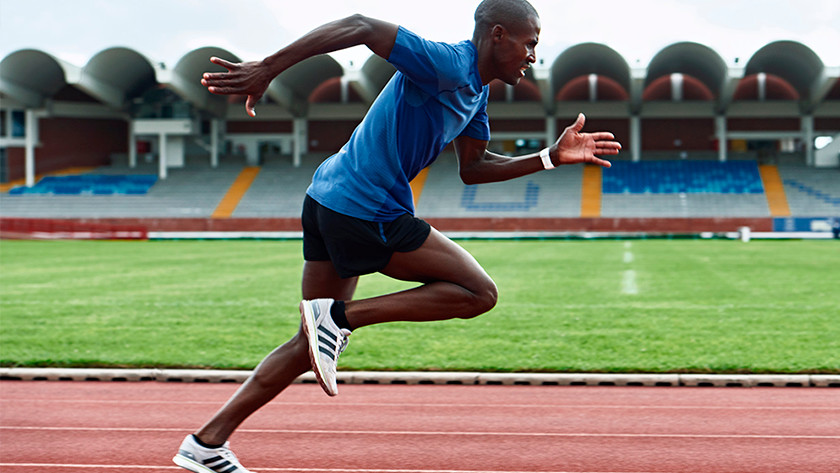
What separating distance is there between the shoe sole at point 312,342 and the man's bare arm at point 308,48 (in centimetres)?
92

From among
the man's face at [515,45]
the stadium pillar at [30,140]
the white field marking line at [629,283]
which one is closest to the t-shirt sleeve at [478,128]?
the man's face at [515,45]

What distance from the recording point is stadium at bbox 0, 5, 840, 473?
514 cm

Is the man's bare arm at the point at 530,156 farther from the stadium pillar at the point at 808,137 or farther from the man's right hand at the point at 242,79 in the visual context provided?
the stadium pillar at the point at 808,137

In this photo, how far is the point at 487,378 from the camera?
708cm

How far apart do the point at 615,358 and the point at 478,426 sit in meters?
3.23

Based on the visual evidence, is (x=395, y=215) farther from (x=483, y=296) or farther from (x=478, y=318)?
(x=478, y=318)

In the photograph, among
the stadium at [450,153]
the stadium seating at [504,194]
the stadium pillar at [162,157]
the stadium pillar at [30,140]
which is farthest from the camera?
the stadium pillar at [162,157]

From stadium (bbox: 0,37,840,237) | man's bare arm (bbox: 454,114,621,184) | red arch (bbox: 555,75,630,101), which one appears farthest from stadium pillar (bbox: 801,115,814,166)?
man's bare arm (bbox: 454,114,621,184)

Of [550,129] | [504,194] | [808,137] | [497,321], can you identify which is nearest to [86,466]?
[497,321]

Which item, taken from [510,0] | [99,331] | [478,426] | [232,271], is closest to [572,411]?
[478,426]

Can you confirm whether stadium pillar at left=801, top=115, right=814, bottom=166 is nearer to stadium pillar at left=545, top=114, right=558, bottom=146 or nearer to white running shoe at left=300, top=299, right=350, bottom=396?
stadium pillar at left=545, top=114, right=558, bottom=146

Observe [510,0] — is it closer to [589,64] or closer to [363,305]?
[363,305]

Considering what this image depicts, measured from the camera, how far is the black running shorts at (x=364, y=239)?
3.62 meters

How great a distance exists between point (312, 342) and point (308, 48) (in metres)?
1.24
